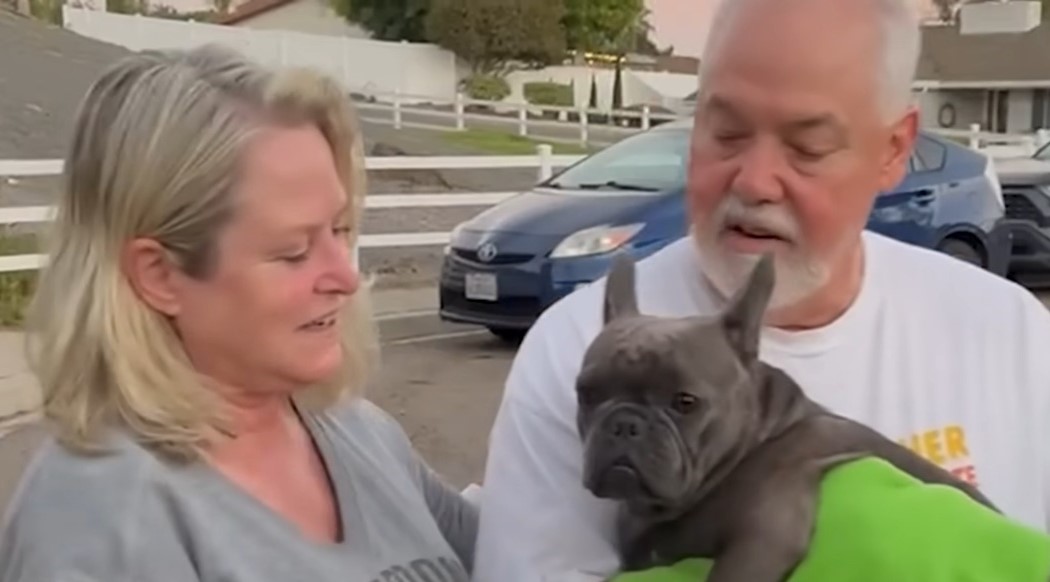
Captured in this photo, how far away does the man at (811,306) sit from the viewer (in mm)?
2701

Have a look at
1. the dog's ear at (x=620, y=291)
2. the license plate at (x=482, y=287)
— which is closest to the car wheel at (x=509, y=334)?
the license plate at (x=482, y=287)

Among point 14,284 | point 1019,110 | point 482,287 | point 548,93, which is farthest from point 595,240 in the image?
point 548,93

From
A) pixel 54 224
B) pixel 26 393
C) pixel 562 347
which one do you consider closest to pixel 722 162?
pixel 562 347

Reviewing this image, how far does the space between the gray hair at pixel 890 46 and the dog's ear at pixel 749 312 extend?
45cm

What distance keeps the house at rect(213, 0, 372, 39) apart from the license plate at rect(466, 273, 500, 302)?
63093mm

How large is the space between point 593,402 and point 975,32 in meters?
52.3

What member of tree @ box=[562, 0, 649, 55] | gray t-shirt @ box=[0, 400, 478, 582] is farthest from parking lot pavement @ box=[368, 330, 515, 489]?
tree @ box=[562, 0, 649, 55]

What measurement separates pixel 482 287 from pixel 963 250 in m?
4.20

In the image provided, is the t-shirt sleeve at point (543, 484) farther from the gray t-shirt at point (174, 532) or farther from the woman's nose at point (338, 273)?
the woman's nose at point (338, 273)

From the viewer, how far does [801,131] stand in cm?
274

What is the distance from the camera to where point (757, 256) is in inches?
107

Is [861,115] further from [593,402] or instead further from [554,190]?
[554,190]

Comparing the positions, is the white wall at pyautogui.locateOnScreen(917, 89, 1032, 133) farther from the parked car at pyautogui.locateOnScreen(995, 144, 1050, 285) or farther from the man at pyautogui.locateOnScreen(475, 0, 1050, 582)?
the man at pyautogui.locateOnScreen(475, 0, 1050, 582)

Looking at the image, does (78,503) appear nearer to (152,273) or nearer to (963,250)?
(152,273)
